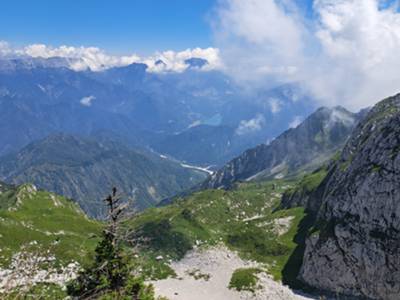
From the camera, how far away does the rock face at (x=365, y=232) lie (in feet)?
307

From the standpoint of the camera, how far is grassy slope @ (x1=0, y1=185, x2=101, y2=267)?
375 feet

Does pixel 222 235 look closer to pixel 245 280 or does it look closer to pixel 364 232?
pixel 245 280

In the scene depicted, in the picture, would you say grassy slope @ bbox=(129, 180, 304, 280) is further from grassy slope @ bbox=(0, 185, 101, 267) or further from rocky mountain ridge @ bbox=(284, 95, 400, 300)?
grassy slope @ bbox=(0, 185, 101, 267)

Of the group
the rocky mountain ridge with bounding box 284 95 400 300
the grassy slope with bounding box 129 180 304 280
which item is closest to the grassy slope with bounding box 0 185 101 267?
the grassy slope with bounding box 129 180 304 280

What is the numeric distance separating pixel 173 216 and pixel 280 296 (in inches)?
2559

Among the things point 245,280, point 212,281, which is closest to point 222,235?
point 212,281

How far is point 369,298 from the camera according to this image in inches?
3706

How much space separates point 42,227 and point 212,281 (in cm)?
5995

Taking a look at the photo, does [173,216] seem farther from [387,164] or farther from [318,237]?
[387,164]

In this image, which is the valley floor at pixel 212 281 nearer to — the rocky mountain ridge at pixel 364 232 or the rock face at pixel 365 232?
the rocky mountain ridge at pixel 364 232

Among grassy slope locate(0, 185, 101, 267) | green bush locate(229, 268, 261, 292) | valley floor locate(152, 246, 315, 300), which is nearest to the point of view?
valley floor locate(152, 246, 315, 300)

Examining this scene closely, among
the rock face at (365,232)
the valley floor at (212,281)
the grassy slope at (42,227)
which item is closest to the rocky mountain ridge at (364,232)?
the rock face at (365,232)

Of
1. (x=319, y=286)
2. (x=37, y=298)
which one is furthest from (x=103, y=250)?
(x=319, y=286)

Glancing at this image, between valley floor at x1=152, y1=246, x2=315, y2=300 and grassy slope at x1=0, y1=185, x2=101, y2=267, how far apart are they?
79.2 ft
